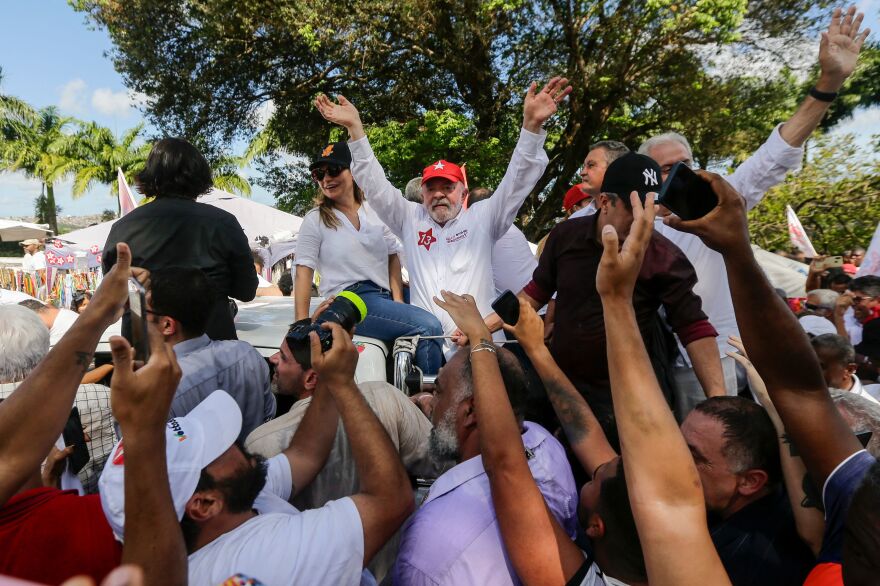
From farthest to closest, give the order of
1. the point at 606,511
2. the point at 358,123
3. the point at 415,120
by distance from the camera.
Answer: the point at 415,120 < the point at 358,123 < the point at 606,511

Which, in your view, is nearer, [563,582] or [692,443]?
[563,582]

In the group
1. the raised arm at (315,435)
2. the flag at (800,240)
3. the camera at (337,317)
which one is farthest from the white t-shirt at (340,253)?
the flag at (800,240)

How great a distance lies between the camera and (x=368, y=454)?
1829 mm

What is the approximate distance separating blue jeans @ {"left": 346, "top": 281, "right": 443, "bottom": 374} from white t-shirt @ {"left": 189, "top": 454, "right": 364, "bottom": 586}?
154 centimetres

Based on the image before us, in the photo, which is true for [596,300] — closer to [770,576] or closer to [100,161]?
[770,576]

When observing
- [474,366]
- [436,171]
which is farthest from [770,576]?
[436,171]

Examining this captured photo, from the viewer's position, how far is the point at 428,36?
13.6 m

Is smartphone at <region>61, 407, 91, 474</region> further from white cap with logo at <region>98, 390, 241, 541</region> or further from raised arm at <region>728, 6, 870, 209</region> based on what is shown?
raised arm at <region>728, 6, 870, 209</region>

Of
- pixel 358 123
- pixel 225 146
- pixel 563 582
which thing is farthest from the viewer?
pixel 225 146

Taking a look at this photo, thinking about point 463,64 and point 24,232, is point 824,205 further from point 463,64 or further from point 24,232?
point 24,232

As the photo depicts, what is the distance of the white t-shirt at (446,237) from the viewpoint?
342 cm

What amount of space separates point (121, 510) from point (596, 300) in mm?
1857

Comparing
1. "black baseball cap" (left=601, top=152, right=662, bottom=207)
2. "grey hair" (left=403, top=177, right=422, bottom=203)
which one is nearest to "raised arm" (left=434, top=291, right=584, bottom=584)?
"black baseball cap" (left=601, top=152, right=662, bottom=207)

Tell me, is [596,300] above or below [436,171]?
below
